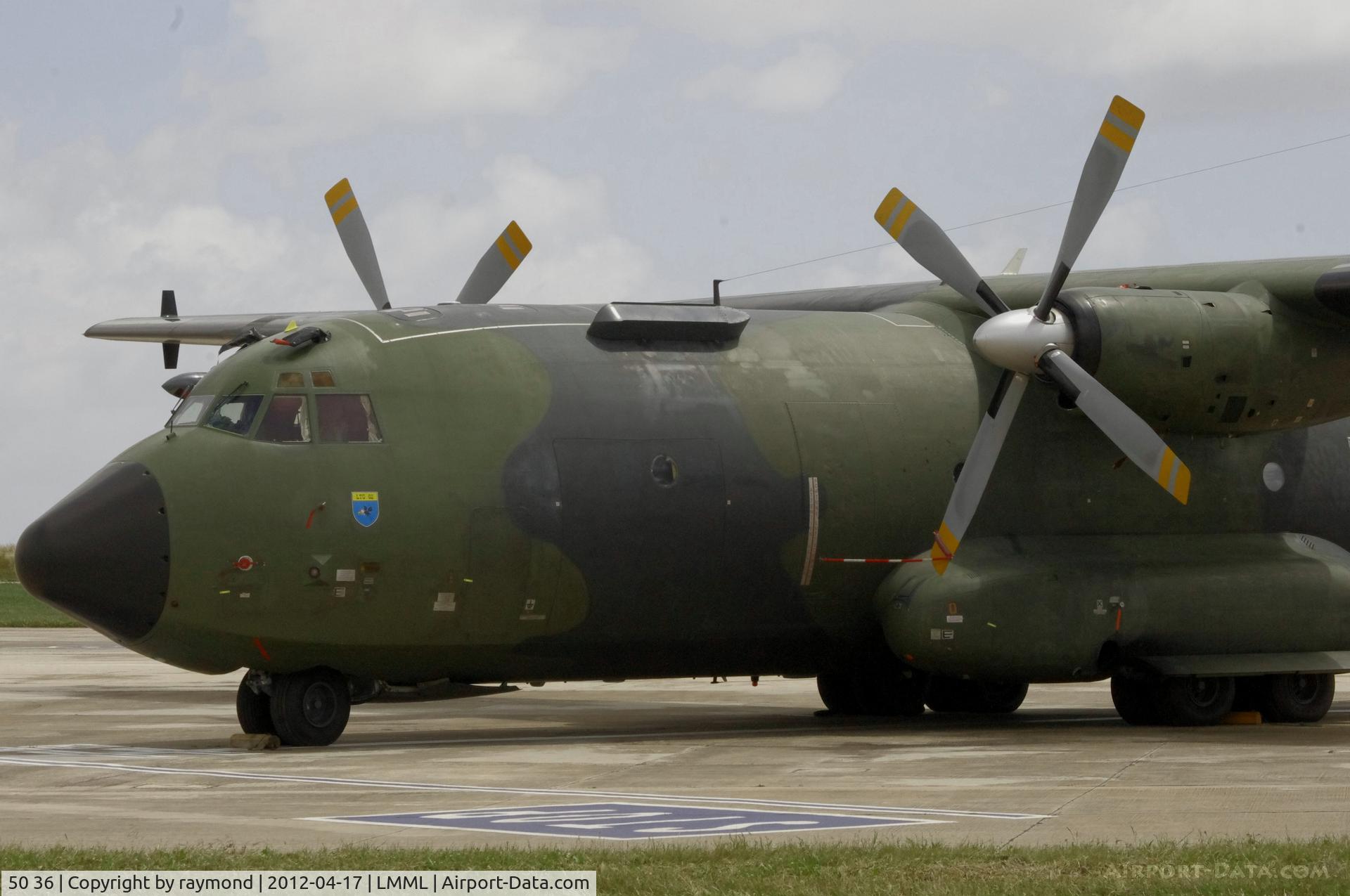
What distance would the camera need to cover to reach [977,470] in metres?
18.6

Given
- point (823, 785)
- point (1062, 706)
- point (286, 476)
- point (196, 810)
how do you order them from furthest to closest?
1. point (1062, 706)
2. point (286, 476)
3. point (823, 785)
4. point (196, 810)

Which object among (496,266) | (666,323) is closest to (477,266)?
(496,266)

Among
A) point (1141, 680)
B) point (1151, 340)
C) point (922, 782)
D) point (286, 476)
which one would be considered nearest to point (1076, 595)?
point (1141, 680)

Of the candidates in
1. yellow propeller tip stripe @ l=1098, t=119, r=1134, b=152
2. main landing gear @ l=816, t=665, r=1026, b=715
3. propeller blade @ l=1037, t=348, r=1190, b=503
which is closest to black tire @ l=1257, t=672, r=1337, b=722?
main landing gear @ l=816, t=665, r=1026, b=715

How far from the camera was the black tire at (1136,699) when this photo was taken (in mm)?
19672

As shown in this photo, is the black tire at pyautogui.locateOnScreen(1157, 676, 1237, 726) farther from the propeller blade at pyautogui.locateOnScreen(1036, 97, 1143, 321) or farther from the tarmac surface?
the propeller blade at pyautogui.locateOnScreen(1036, 97, 1143, 321)

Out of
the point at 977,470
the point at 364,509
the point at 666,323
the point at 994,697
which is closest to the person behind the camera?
the point at 364,509

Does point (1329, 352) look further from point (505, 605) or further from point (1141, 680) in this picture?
point (505, 605)

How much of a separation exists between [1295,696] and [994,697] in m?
3.54

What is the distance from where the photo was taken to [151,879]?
8969 millimetres

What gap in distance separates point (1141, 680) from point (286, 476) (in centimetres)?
935

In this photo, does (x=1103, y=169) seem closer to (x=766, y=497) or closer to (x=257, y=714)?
(x=766, y=497)

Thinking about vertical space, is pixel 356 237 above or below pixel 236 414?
above
